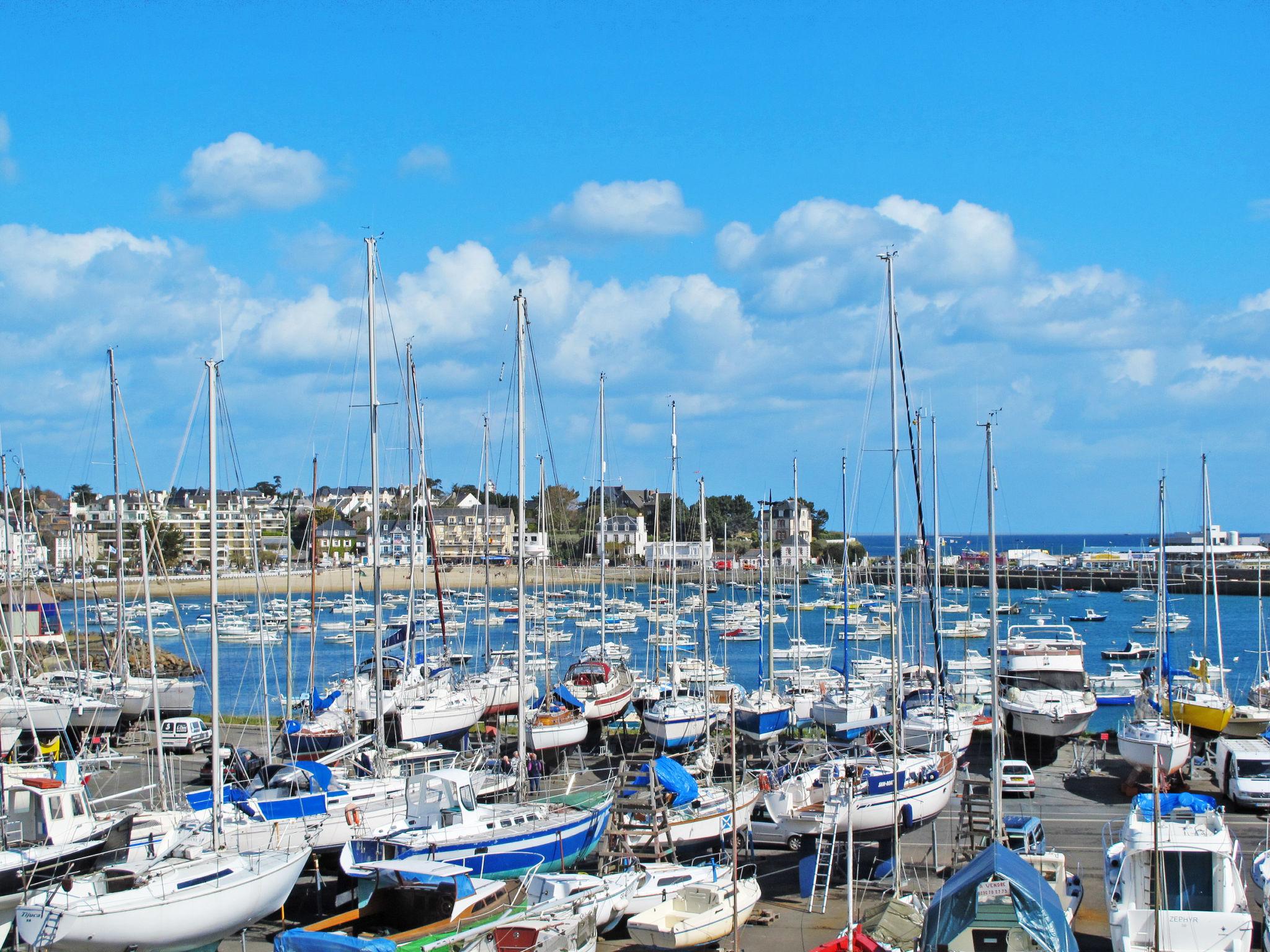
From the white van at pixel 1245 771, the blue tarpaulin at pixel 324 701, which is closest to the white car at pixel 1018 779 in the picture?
the white van at pixel 1245 771

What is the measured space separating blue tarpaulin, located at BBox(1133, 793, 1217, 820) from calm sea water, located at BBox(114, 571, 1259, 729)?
2897 cm

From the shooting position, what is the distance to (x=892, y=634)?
33406 mm

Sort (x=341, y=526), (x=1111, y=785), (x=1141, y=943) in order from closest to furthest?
(x=1141, y=943)
(x=1111, y=785)
(x=341, y=526)

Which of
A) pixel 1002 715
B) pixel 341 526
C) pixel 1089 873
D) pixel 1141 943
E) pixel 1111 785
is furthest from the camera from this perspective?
pixel 341 526

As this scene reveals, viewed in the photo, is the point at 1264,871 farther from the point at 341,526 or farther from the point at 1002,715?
the point at 341,526

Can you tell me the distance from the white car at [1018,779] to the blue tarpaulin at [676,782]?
9375 mm

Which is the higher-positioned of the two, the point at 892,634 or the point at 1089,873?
the point at 892,634

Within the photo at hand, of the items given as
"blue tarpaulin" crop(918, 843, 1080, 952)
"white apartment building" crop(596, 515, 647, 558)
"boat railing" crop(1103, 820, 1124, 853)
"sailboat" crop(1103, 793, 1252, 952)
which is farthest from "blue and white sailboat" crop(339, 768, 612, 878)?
"white apartment building" crop(596, 515, 647, 558)

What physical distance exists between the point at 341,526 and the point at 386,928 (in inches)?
6340

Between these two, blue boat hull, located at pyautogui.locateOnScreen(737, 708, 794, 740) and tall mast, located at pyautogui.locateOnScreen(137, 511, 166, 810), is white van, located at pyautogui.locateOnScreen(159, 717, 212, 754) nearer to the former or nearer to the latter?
tall mast, located at pyautogui.locateOnScreen(137, 511, 166, 810)

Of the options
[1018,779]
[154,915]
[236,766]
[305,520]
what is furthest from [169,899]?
[305,520]

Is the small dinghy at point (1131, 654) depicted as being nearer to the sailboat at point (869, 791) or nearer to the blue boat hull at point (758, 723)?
the blue boat hull at point (758, 723)

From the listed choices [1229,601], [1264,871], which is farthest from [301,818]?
[1229,601]

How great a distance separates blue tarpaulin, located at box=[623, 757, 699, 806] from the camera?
25.8m
